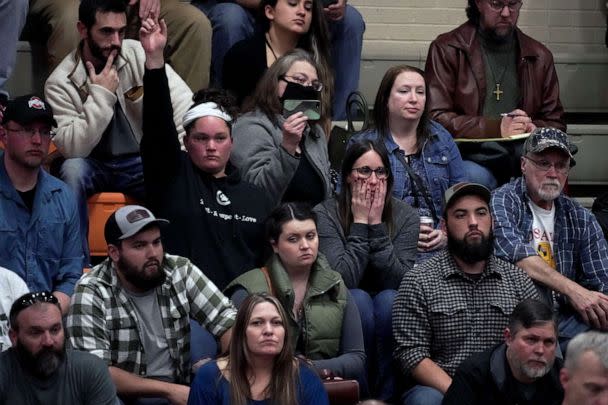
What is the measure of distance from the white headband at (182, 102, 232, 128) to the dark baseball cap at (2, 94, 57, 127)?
0.64 meters

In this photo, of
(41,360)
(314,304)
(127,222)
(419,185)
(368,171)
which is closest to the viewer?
(41,360)

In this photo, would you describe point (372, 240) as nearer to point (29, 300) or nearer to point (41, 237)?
point (41, 237)

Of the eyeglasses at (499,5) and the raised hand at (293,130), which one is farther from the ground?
the eyeglasses at (499,5)

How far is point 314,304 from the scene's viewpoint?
24.7 feet

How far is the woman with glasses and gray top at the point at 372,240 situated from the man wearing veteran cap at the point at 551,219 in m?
0.51

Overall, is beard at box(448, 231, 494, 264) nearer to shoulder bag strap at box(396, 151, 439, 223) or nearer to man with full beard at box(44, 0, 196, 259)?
shoulder bag strap at box(396, 151, 439, 223)

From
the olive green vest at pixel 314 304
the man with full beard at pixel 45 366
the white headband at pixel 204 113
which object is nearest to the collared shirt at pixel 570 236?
the olive green vest at pixel 314 304

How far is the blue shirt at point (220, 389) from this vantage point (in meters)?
6.84

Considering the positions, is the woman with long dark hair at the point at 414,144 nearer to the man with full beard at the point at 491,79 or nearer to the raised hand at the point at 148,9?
the man with full beard at the point at 491,79

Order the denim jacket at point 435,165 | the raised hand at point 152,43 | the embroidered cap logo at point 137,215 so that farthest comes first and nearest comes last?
the denim jacket at point 435,165 < the raised hand at point 152,43 < the embroidered cap logo at point 137,215

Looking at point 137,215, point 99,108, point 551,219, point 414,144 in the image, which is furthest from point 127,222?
point 551,219

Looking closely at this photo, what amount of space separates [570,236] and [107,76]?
2.35 metres

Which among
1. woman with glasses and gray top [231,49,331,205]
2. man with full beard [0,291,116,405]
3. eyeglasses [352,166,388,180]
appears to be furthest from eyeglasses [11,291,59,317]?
eyeglasses [352,166,388,180]

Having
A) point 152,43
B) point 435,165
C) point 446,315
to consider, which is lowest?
point 446,315
